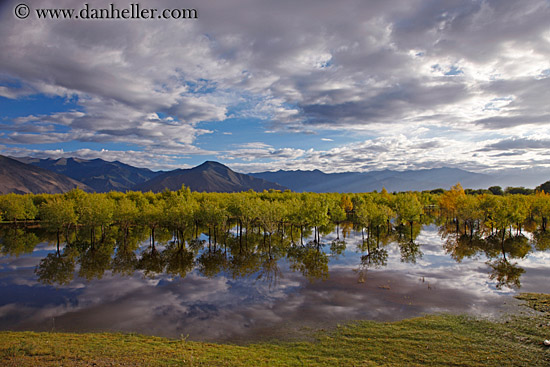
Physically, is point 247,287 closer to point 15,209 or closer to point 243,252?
point 243,252

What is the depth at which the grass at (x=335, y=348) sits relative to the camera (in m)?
17.3

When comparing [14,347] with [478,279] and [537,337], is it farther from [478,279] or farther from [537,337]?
[478,279]

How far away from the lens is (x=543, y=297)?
30266 millimetres

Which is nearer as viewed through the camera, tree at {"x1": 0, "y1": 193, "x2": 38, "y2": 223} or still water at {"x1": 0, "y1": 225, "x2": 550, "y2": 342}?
still water at {"x1": 0, "y1": 225, "x2": 550, "y2": 342}

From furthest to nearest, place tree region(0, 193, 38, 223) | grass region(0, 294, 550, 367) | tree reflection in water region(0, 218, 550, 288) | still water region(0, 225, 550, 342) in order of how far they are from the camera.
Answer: tree region(0, 193, 38, 223)
tree reflection in water region(0, 218, 550, 288)
still water region(0, 225, 550, 342)
grass region(0, 294, 550, 367)

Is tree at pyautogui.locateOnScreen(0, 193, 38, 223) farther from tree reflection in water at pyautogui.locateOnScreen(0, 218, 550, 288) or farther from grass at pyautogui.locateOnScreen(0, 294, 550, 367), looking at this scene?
grass at pyautogui.locateOnScreen(0, 294, 550, 367)

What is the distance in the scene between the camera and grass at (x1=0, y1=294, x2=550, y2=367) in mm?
17281

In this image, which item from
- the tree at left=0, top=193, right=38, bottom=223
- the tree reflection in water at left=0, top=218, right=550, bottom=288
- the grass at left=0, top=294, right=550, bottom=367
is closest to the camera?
the grass at left=0, top=294, right=550, bottom=367

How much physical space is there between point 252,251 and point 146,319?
30.7 m

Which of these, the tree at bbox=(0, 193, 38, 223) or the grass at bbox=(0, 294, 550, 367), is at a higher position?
the tree at bbox=(0, 193, 38, 223)

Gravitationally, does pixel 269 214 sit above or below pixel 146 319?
above

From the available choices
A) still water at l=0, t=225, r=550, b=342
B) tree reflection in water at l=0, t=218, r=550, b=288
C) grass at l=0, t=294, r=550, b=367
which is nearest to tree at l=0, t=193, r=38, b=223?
tree reflection in water at l=0, t=218, r=550, b=288

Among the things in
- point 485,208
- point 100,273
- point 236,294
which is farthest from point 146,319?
point 485,208

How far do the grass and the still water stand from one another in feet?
8.78
